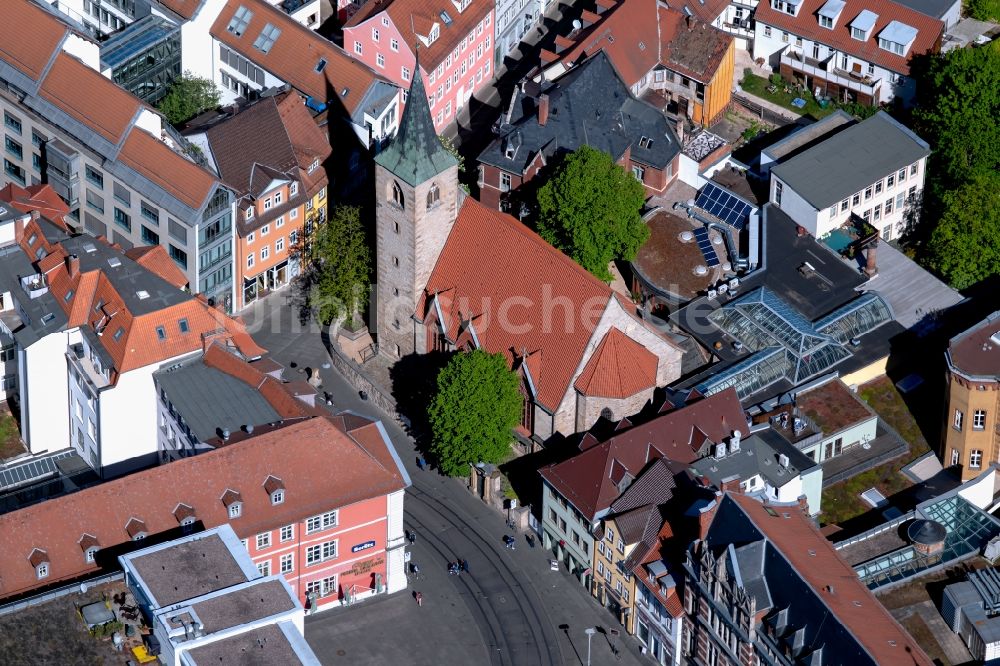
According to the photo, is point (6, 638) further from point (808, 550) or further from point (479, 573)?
point (808, 550)

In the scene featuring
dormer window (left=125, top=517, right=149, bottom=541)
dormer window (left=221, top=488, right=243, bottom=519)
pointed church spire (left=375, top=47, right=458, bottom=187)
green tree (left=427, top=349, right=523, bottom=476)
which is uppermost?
pointed church spire (left=375, top=47, right=458, bottom=187)

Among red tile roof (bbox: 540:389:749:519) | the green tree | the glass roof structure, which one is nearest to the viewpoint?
the glass roof structure

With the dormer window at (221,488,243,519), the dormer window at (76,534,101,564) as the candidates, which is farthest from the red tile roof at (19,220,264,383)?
the dormer window at (76,534,101,564)

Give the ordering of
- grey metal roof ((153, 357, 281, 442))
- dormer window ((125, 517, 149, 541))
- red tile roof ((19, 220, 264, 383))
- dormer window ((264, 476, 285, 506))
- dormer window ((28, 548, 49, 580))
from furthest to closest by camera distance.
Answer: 1. red tile roof ((19, 220, 264, 383))
2. grey metal roof ((153, 357, 281, 442))
3. dormer window ((264, 476, 285, 506))
4. dormer window ((125, 517, 149, 541))
5. dormer window ((28, 548, 49, 580))

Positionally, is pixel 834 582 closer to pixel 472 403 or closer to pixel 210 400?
pixel 472 403

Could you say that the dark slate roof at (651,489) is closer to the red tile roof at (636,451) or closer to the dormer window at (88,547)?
the red tile roof at (636,451)

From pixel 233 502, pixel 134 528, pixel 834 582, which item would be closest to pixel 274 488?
pixel 233 502

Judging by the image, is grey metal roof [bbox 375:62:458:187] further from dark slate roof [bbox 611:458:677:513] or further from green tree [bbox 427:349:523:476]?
dark slate roof [bbox 611:458:677:513]

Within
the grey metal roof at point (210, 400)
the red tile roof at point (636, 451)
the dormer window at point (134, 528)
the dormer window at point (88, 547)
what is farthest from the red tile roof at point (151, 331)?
the red tile roof at point (636, 451)

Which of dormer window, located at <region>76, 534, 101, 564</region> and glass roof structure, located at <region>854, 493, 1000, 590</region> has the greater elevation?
dormer window, located at <region>76, 534, 101, 564</region>
